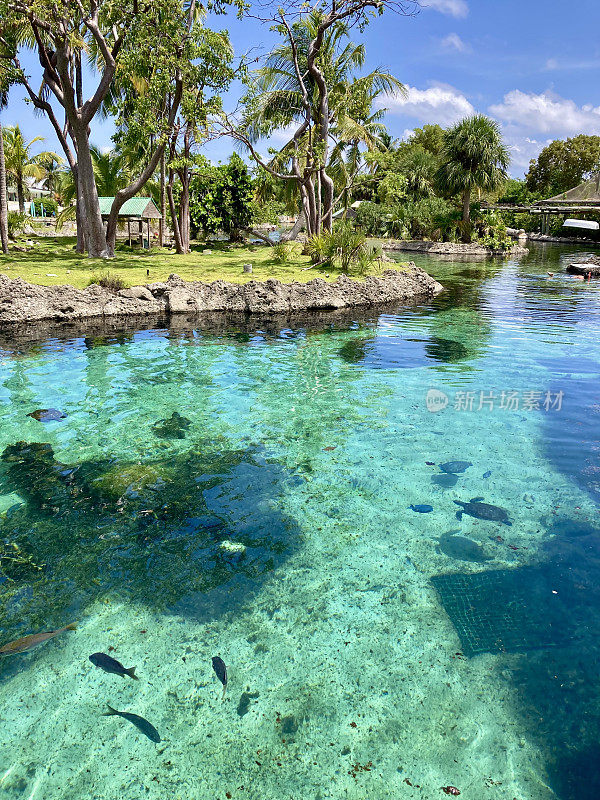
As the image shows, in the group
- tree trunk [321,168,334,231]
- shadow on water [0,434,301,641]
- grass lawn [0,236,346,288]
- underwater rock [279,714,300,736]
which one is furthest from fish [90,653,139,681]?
tree trunk [321,168,334,231]

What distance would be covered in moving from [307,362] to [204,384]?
2450mm

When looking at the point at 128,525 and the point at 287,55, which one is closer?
the point at 128,525

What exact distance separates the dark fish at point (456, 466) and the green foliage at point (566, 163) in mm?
70147

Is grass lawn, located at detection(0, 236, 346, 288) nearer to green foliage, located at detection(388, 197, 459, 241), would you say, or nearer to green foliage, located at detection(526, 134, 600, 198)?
green foliage, located at detection(388, 197, 459, 241)

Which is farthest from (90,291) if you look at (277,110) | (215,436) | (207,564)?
(277,110)

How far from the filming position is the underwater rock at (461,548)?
4676mm

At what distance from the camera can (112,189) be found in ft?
98.1

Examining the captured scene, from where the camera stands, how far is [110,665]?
11.6 feet

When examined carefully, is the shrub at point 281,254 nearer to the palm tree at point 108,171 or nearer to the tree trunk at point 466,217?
the palm tree at point 108,171

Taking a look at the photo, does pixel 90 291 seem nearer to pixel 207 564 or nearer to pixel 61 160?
pixel 207 564

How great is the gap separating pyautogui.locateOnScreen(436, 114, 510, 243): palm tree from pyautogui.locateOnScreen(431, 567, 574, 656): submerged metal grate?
40.7m

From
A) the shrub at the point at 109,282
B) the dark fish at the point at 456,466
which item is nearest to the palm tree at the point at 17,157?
the shrub at the point at 109,282

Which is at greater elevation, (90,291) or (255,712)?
(90,291)

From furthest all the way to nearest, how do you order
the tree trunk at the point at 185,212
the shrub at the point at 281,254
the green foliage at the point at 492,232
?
the green foliage at the point at 492,232 < the tree trunk at the point at 185,212 < the shrub at the point at 281,254
